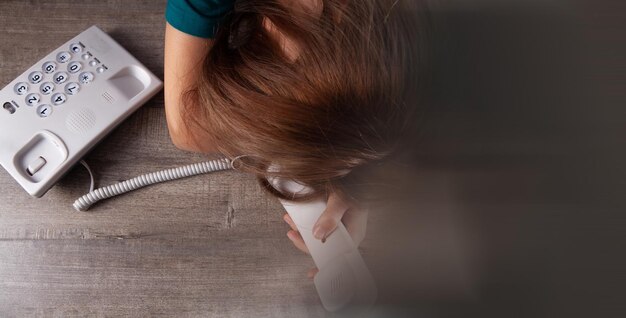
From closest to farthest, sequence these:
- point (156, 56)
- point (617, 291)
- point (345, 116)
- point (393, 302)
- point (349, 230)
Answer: point (617, 291), point (393, 302), point (345, 116), point (349, 230), point (156, 56)

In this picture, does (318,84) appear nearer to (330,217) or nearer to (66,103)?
(330,217)

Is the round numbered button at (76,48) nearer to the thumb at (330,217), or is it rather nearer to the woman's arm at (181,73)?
the woman's arm at (181,73)

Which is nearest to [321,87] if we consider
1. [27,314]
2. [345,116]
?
[345,116]

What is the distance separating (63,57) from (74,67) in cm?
2

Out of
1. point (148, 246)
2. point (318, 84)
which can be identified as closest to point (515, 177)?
point (318, 84)

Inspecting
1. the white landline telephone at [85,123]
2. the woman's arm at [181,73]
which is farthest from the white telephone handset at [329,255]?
the woman's arm at [181,73]

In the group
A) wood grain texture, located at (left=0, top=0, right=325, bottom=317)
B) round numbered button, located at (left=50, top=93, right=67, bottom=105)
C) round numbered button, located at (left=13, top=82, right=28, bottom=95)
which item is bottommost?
wood grain texture, located at (left=0, top=0, right=325, bottom=317)

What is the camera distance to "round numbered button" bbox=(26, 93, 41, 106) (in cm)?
58

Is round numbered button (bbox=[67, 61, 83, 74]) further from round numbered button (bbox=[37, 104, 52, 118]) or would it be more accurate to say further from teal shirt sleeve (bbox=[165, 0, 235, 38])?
teal shirt sleeve (bbox=[165, 0, 235, 38])

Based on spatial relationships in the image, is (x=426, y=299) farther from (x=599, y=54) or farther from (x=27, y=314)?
(x=27, y=314)

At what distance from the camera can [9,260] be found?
56 centimetres

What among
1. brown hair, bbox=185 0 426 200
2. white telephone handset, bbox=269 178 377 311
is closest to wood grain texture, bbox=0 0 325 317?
white telephone handset, bbox=269 178 377 311

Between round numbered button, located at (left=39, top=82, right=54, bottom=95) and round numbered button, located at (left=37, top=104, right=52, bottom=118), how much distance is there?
18mm

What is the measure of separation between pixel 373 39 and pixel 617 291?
0.86 ft
